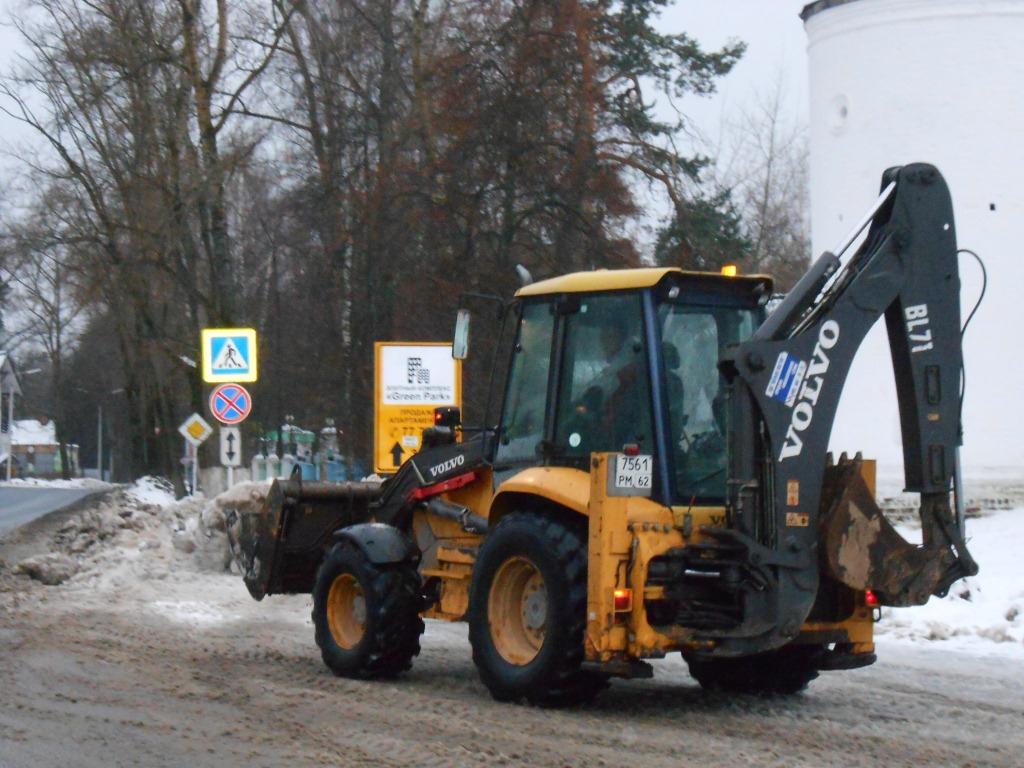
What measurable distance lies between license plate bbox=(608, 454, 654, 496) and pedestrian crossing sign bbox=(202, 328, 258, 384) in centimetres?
1544

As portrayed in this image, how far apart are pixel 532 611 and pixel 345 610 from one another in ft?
7.83

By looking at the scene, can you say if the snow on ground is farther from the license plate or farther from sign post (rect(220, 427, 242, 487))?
the license plate

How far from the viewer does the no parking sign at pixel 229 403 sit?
2353 centimetres

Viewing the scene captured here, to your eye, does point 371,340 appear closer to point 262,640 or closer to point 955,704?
point 262,640

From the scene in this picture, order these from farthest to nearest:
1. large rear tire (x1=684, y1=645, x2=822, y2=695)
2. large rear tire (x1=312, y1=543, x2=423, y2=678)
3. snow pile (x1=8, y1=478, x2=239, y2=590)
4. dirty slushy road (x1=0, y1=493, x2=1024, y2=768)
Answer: snow pile (x1=8, y1=478, x2=239, y2=590), large rear tire (x1=312, y1=543, x2=423, y2=678), large rear tire (x1=684, y1=645, x2=822, y2=695), dirty slushy road (x1=0, y1=493, x2=1024, y2=768)

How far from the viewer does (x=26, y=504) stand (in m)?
40.6

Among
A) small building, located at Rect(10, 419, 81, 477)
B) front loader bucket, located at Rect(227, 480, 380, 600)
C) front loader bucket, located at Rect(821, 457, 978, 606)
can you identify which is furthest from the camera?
small building, located at Rect(10, 419, 81, 477)

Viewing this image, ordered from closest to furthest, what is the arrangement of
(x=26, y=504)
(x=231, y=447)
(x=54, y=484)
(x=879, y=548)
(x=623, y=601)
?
(x=623, y=601) < (x=879, y=548) < (x=231, y=447) < (x=26, y=504) < (x=54, y=484)

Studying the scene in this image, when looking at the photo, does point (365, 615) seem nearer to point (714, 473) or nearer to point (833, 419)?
point (714, 473)

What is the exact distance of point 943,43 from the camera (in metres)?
23.4

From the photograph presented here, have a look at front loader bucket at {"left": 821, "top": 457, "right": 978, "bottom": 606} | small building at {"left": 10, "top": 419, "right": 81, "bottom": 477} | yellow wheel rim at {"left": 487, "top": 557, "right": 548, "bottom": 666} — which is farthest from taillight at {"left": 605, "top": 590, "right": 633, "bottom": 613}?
small building at {"left": 10, "top": 419, "right": 81, "bottom": 477}

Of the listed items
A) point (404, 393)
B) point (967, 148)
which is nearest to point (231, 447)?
point (404, 393)

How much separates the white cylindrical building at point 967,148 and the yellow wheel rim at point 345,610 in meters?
13.9

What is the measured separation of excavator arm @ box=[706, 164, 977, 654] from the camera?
28.7ft
